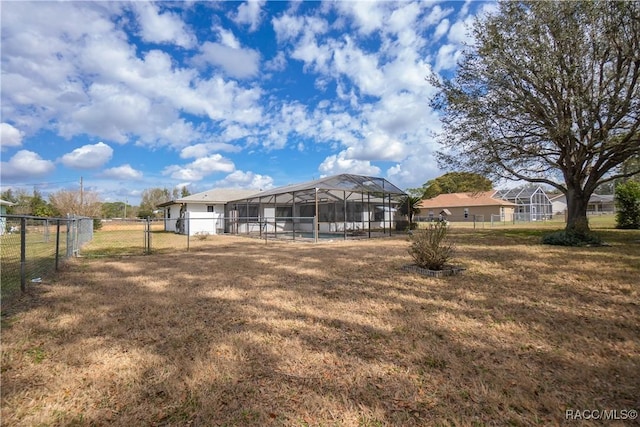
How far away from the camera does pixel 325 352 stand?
3.10m

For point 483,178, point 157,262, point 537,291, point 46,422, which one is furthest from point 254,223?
point 46,422

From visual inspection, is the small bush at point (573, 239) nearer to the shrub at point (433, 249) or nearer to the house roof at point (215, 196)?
the shrub at point (433, 249)

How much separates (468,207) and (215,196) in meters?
31.4

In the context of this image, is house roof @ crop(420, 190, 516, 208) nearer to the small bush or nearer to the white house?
the white house

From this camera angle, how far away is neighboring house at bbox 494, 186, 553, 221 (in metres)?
37.7

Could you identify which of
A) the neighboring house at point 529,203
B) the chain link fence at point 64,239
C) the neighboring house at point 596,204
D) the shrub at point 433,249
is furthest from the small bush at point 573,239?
the neighboring house at point 596,204

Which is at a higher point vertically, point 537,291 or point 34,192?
point 34,192

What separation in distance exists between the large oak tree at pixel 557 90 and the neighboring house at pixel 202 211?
1522 cm

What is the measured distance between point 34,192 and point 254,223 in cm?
3605

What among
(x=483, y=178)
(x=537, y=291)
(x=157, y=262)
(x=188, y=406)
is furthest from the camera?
(x=483, y=178)

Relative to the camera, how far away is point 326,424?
2.09 meters

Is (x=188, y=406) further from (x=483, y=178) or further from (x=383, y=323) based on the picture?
(x=483, y=178)

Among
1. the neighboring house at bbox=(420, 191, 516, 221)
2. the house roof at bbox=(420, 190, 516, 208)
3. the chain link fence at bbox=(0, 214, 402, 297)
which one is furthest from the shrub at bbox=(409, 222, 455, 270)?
the house roof at bbox=(420, 190, 516, 208)

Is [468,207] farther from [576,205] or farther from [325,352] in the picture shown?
[325,352]
